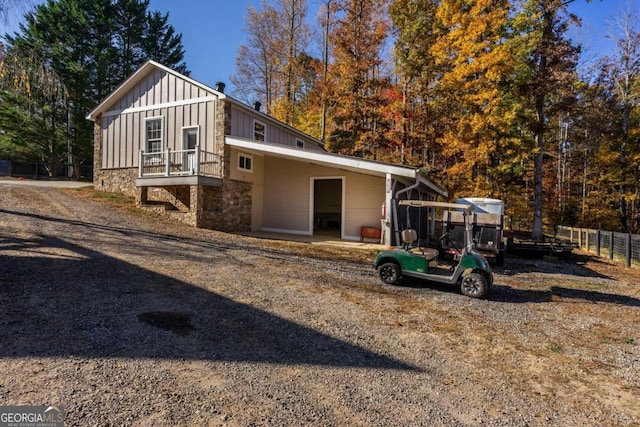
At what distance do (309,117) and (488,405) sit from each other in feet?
72.0

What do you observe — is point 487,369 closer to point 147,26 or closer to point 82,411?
point 82,411

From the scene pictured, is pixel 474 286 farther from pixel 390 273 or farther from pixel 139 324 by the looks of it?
pixel 139 324

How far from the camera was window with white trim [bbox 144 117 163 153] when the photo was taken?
13492mm

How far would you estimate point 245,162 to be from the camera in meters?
13.1

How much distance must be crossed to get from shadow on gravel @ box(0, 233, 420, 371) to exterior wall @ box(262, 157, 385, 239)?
314 inches

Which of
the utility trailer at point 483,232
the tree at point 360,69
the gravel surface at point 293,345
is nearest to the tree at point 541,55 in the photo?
the tree at point 360,69

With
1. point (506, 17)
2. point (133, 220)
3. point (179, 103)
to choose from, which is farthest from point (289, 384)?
point (506, 17)

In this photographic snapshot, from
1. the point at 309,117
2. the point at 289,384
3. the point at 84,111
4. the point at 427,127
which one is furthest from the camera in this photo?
the point at 84,111

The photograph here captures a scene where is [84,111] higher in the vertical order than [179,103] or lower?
higher

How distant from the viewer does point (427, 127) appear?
55.7 feet

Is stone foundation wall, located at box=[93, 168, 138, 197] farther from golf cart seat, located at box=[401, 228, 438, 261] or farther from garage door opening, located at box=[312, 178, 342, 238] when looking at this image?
golf cart seat, located at box=[401, 228, 438, 261]

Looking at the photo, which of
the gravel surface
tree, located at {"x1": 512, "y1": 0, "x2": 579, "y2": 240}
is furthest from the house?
tree, located at {"x1": 512, "y1": 0, "x2": 579, "y2": 240}

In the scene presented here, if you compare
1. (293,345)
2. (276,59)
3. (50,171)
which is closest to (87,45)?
(50,171)

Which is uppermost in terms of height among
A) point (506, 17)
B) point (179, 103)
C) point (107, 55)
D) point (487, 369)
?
point (107, 55)
